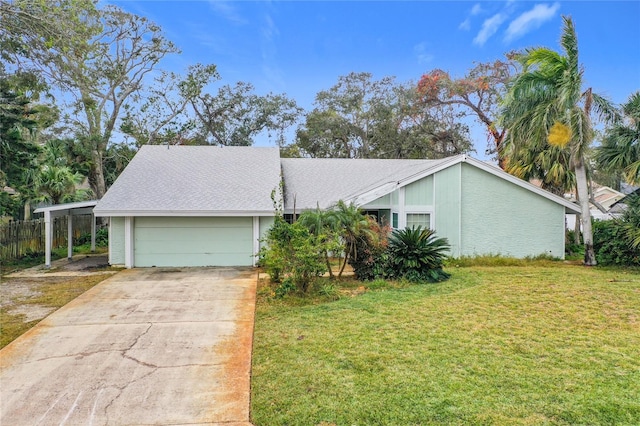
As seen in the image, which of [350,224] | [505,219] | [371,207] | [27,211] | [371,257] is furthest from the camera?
[27,211]

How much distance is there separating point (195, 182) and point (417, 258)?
876 cm

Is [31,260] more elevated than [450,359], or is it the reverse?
[31,260]

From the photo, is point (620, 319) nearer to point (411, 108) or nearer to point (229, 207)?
point (229, 207)

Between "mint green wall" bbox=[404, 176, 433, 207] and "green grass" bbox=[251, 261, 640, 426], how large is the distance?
194 inches

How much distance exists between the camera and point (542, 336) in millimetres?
5863

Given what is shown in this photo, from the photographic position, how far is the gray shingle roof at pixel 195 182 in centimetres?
1263

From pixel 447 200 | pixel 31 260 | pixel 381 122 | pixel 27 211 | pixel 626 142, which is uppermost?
pixel 381 122

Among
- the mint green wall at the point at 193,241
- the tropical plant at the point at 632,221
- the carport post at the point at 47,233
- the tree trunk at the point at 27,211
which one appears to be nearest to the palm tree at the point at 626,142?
the tropical plant at the point at 632,221

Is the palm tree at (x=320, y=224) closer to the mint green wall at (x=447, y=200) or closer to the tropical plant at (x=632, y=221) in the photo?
the mint green wall at (x=447, y=200)

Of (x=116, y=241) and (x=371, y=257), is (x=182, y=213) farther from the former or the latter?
(x=371, y=257)

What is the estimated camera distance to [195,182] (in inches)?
564

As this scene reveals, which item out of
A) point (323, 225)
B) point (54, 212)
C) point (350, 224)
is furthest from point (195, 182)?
point (350, 224)

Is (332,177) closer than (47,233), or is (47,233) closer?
(47,233)

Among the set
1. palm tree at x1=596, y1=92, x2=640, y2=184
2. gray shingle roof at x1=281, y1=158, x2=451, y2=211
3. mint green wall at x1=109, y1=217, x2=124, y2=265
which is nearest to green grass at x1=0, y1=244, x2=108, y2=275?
mint green wall at x1=109, y1=217, x2=124, y2=265
